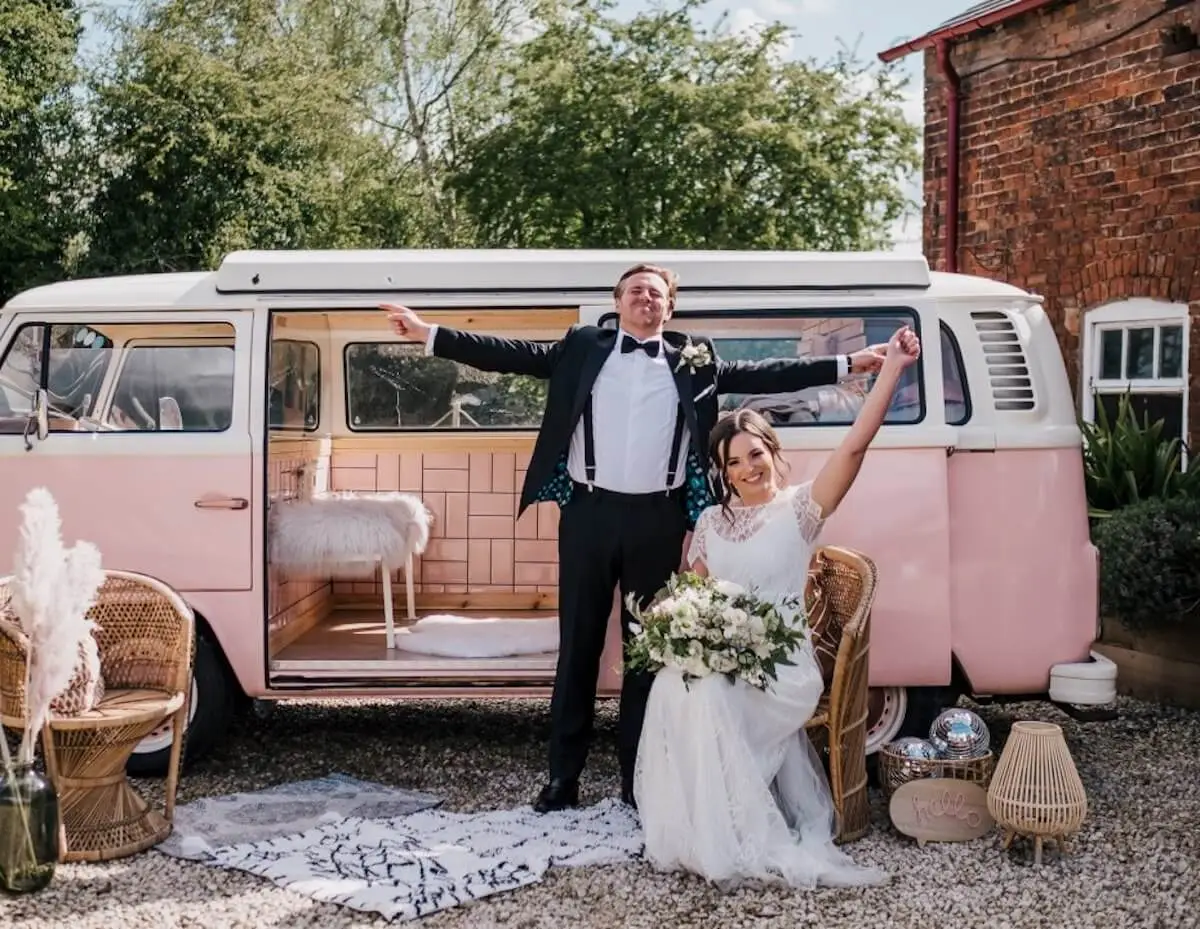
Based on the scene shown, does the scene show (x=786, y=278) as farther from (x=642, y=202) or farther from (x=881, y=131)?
(x=881, y=131)

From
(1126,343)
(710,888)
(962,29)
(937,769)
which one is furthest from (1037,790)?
(962,29)

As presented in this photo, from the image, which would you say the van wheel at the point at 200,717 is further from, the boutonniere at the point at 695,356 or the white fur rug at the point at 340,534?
the boutonniere at the point at 695,356

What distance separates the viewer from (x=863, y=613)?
5.05m

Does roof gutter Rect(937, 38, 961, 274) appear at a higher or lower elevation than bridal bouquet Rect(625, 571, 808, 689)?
higher

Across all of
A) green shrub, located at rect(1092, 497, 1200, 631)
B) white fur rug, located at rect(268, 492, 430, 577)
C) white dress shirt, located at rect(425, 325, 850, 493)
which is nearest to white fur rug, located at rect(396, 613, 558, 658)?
white fur rug, located at rect(268, 492, 430, 577)

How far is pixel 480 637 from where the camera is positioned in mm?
6391

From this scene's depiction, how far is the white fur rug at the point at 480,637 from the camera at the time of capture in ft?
20.3

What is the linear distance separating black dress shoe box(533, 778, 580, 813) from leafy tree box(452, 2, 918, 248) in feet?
48.8

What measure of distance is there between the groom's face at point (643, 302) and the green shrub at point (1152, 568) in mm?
3422

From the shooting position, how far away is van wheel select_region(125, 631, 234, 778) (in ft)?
19.1

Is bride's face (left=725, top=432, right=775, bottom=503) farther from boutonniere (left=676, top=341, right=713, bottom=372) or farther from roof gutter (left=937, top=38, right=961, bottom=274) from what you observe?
roof gutter (left=937, top=38, right=961, bottom=274)

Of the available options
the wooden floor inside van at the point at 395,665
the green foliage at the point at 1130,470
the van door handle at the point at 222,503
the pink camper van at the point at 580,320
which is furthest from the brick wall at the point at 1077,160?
the van door handle at the point at 222,503

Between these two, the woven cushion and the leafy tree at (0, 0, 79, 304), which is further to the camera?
the leafy tree at (0, 0, 79, 304)

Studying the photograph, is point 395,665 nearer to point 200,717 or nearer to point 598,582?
point 200,717
